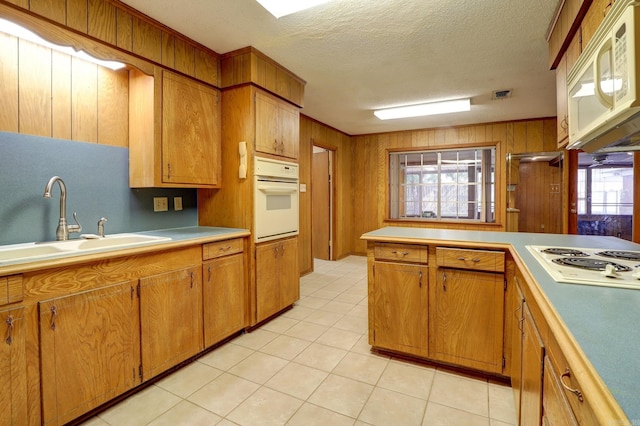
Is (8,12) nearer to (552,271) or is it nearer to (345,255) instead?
(552,271)

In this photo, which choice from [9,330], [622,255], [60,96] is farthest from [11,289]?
[622,255]

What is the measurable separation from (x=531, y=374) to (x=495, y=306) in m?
0.86

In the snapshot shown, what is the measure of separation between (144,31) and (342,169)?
4.12 metres

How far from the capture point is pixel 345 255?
6.12 meters

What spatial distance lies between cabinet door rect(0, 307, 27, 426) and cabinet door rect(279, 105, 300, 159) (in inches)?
88.0

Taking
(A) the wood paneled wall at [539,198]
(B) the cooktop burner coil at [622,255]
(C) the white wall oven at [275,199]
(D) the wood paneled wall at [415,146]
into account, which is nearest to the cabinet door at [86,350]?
(C) the white wall oven at [275,199]

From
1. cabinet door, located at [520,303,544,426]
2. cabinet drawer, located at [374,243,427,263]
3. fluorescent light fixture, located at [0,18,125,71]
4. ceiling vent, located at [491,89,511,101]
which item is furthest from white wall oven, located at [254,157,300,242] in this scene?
ceiling vent, located at [491,89,511,101]

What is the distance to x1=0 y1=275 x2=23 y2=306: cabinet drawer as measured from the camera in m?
1.32

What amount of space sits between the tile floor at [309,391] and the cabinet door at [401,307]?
165mm

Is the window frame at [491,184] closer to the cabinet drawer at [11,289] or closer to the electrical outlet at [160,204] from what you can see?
the electrical outlet at [160,204]

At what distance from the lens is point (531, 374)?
1.17 m

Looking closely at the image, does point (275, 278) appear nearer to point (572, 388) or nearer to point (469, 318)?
point (469, 318)

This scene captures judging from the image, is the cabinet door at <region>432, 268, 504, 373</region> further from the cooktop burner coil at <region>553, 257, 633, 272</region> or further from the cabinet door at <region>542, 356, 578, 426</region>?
the cabinet door at <region>542, 356, 578, 426</region>

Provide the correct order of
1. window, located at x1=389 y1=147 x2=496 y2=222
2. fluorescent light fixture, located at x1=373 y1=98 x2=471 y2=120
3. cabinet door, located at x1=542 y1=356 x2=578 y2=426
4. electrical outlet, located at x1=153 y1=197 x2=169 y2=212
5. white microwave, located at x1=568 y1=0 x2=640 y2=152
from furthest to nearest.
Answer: window, located at x1=389 y1=147 x2=496 y2=222 < fluorescent light fixture, located at x1=373 y1=98 x2=471 y2=120 < electrical outlet, located at x1=153 y1=197 x2=169 y2=212 < white microwave, located at x1=568 y1=0 x2=640 y2=152 < cabinet door, located at x1=542 y1=356 x2=578 y2=426
